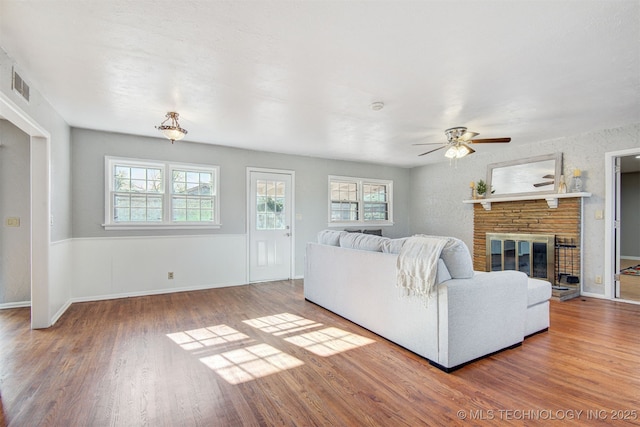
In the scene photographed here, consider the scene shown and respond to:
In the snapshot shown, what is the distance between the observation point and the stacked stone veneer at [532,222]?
4.66 m

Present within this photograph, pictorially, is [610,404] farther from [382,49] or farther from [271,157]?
[271,157]

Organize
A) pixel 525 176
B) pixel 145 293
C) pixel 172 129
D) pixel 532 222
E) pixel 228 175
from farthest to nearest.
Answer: pixel 228 175 → pixel 525 176 → pixel 532 222 → pixel 145 293 → pixel 172 129

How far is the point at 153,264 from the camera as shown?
15.6 ft

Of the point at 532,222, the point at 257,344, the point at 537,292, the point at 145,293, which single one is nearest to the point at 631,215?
the point at 532,222

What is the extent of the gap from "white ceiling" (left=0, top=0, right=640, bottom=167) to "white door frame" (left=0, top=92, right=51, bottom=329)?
577mm

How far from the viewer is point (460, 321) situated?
2.35 metres

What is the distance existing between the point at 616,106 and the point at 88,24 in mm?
5042

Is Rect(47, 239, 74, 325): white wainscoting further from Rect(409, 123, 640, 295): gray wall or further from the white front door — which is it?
Rect(409, 123, 640, 295): gray wall

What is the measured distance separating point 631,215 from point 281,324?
409 inches

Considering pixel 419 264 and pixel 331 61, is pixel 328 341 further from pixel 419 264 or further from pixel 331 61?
pixel 331 61

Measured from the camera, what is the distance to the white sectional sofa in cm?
236

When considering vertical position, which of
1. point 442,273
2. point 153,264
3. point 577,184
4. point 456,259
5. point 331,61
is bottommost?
point 153,264

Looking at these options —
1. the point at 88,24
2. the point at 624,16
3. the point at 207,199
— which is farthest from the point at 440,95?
the point at 207,199

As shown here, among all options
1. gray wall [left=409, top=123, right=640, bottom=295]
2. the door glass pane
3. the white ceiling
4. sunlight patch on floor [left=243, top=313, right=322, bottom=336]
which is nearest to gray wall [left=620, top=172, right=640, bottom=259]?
gray wall [left=409, top=123, right=640, bottom=295]
